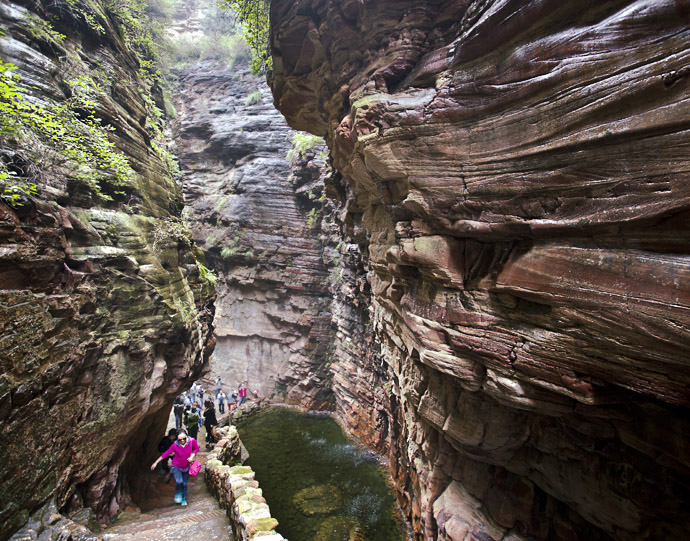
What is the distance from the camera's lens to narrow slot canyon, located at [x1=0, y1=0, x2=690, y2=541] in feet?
11.7

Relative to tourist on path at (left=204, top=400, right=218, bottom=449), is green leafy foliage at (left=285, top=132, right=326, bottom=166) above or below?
above

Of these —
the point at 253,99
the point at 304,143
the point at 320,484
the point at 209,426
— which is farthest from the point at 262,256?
the point at 320,484

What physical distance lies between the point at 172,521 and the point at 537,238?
28.5 feet

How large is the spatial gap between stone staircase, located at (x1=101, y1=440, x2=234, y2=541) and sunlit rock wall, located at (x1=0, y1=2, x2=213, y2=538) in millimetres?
696

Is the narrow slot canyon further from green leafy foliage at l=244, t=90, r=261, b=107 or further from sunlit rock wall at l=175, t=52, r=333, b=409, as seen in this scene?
green leafy foliage at l=244, t=90, r=261, b=107

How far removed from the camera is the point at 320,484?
11594mm

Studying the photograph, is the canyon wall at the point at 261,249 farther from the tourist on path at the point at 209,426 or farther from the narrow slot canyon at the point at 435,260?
the narrow slot canyon at the point at 435,260

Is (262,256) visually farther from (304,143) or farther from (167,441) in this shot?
(167,441)

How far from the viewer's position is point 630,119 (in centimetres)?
345

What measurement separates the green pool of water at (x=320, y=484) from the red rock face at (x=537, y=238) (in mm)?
3281

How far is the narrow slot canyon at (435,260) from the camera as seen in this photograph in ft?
11.7

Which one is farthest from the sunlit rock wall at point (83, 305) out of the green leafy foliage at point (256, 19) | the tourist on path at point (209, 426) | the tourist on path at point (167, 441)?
the green leafy foliage at point (256, 19)

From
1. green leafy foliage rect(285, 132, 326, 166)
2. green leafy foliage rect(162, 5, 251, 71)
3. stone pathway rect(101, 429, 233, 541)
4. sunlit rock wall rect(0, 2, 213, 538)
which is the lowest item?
stone pathway rect(101, 429, 233, 541)

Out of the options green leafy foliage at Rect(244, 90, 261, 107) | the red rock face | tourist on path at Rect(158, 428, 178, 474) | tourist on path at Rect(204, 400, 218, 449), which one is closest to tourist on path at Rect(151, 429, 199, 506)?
tourist on path at Rect(158, 428, 178, 474)
